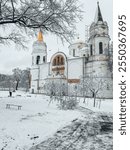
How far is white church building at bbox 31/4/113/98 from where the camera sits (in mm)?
49719

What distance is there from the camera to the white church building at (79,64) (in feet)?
163

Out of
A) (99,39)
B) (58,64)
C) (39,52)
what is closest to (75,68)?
(58,64)

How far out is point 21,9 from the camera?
13992mm

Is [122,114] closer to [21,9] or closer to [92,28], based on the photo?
[21,9]

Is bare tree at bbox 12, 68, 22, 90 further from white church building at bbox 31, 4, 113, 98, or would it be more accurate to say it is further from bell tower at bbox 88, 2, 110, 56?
bell tower at bbox 88, 2, 110, 56

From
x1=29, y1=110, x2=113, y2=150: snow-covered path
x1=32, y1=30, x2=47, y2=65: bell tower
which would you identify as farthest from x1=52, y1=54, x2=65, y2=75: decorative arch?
Answer: x1=29, y1=110, x2=113, y2=150: snow-covered path

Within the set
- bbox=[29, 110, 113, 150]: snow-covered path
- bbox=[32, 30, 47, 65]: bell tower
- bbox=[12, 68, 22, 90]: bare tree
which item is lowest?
bbox=[29, 110, 113, 150]: snow-covered path

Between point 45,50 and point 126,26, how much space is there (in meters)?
66.8

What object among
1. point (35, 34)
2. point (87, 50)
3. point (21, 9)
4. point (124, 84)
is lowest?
point (124, 84)

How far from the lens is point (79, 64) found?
56.2 meters

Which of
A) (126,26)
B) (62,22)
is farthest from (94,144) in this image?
(62,22)

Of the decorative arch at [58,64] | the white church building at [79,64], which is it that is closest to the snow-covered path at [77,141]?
the white church building at [79,64]

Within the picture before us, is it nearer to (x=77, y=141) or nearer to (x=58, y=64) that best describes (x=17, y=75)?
(x=58, y=64)

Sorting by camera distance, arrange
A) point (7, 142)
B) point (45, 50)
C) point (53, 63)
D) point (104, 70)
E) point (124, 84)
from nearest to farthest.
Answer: point (124, 84) < point (7, 142) < point (104, 70) < point (53, 63) < point (45, 50)
